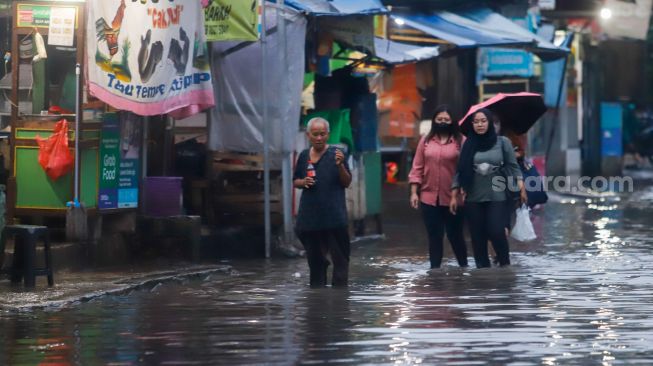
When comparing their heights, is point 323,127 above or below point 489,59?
below

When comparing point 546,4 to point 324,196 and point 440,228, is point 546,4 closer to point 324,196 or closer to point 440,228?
point 440,228

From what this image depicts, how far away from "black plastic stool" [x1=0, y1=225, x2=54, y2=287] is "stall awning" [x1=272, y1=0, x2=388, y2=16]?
5.06m

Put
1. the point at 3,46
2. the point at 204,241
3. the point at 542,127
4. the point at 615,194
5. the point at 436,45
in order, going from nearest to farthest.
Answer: the point at 3,46 < the point at 204,241 < the point at 436,45 < the point at 615,194 < the point at 542,127

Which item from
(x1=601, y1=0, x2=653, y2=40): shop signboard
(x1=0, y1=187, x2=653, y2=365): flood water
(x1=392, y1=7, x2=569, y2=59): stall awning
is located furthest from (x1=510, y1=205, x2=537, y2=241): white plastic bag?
(x1=601, y1=0, x2=653, y2=40): shop signboard

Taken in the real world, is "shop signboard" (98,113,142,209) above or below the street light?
below

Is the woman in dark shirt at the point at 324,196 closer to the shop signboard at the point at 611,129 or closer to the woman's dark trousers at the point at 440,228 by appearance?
the woman's dark trousers at the point at 440,228

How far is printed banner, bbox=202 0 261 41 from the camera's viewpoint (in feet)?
54.4

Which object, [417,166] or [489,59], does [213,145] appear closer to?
[417,166]

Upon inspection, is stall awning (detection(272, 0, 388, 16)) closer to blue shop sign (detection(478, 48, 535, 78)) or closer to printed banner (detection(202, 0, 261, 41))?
printed banner (detection(202, 0, 261, 41))

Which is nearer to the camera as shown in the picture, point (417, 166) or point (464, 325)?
point (464, 325)

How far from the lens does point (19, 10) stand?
1541 centimetres

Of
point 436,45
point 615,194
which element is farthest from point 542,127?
point 436,45

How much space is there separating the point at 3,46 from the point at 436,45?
9486 millimetres

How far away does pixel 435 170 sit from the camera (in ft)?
52.2
